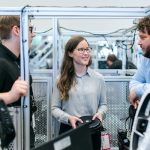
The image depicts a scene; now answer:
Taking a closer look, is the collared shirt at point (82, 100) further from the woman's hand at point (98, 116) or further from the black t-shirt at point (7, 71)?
the black t-shirt at point (7, 71)

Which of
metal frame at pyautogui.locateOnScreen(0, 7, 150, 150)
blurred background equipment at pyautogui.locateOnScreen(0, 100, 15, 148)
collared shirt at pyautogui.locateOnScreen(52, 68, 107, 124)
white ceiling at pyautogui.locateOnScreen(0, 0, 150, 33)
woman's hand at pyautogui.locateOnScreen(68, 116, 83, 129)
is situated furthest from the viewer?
white ceiling at pyautogui.locateOnScreen(0, 0, 150, 33)

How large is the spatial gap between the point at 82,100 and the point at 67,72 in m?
0.24

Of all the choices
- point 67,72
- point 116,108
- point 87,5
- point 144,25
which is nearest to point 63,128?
point 67,72

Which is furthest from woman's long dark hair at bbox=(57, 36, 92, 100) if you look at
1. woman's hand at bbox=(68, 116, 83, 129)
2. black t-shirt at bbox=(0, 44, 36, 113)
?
black t-shirt at bbox=(0, 44, 36, 113)

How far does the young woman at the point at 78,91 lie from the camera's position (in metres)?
2.05

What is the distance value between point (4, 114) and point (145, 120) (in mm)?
483

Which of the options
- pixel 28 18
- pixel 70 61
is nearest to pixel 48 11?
pixel 28 18

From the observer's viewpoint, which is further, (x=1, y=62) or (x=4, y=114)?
(x=1, y=62)

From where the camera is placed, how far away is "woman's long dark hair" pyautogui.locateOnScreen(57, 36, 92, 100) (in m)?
2.06

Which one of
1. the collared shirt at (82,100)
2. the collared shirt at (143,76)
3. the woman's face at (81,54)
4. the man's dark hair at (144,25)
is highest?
the man's dark hair at (144,25)

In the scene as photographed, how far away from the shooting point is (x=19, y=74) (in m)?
1.83

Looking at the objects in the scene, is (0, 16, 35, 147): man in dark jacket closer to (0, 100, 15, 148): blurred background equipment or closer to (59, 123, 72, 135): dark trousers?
(59, 123, 72, 135): dark trousers

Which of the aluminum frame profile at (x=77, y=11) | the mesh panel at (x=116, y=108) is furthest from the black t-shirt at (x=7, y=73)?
the mesh panel at (x=116, y=108)

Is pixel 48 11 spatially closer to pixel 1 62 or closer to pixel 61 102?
pixel 1 62
